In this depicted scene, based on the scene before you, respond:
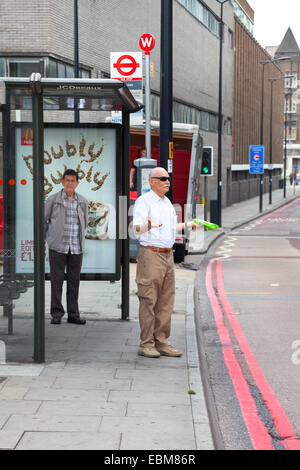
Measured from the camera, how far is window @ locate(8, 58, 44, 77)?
66.4 feet

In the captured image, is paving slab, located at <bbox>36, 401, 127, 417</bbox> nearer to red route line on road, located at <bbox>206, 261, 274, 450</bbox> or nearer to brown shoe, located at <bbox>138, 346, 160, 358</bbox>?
red route line on road, located at <bbox>206, 261, 274, 450</bbox>

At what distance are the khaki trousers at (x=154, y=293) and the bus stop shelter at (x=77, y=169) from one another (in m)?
1.03

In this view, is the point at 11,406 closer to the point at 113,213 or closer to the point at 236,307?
the point at 113,213

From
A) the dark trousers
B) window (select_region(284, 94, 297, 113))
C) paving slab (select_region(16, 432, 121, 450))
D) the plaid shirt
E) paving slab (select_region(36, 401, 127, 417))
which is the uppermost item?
window (select_region(284, 94, 297, 113))

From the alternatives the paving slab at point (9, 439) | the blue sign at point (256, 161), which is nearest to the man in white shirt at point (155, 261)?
the paving slab at point (9, 439)

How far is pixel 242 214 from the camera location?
3900 centimetres

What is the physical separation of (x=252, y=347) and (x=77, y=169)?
10.8 feet

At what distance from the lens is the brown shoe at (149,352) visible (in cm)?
696

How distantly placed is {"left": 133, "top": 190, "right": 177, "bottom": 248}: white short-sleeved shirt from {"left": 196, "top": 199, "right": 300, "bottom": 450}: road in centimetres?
139

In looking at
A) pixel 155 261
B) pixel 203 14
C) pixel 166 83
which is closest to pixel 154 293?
pixel 155 261

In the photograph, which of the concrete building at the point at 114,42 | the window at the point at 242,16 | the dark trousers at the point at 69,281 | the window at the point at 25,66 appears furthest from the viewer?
the window at the point at 242,16

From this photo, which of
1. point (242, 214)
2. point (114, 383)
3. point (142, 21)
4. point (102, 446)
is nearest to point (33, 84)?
point (114, 383)

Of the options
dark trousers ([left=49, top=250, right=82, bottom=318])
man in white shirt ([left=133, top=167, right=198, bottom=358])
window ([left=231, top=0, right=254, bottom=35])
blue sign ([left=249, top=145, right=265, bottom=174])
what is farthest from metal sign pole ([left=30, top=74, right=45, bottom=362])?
window ([left=231, top=0, right=254, bottom=35])

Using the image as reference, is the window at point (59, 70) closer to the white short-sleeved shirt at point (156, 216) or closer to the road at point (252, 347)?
the road at point (252, 347)
